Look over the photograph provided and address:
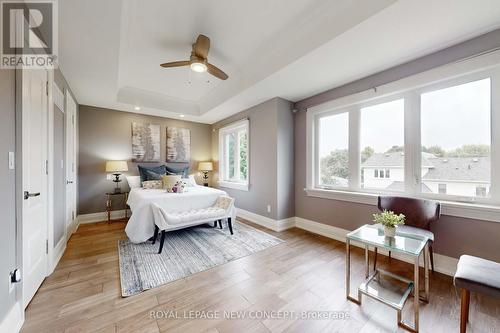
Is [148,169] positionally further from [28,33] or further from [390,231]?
[390,231]

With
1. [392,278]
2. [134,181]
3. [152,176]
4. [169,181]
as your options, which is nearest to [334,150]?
[392,278]

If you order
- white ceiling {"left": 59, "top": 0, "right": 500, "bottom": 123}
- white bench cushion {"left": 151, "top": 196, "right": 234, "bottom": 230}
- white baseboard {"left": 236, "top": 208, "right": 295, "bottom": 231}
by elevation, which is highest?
white ceiling {"left": 59, "top": 0, "right": 500, "bottom": 123}

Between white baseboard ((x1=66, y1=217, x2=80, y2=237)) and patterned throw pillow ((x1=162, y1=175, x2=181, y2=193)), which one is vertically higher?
patterned throw pillow ((x1=162, y1=175, x2=181, y2=193))

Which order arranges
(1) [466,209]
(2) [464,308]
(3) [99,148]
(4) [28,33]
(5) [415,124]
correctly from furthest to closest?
(3) [99,148], (5) [415,124], (1) [466,209], (4) [28,33], (2) [464,308]

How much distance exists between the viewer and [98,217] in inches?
159

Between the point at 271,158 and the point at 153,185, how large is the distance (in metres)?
2.49

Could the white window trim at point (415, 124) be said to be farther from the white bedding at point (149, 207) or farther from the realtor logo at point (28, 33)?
the realtor logo at point (28, 33)

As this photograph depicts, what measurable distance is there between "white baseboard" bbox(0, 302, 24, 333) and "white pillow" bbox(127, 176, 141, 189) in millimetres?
2866

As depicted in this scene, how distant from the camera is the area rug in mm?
1990

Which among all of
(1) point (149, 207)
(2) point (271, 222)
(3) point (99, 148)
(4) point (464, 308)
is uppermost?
(3) point (99, 148)

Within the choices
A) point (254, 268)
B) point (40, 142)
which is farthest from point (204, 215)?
point (40, 142)

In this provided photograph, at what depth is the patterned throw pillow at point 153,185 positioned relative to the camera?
3.97 m

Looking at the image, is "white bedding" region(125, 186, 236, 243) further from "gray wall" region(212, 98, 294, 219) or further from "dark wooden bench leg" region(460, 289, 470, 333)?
"dark wooden bench leg" region(460, 289, 470, 333)

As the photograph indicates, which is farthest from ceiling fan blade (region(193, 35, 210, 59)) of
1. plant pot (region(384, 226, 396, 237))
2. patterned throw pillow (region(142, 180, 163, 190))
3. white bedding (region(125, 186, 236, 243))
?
patterned throw pillow (region(142, 180, 163, 190))
